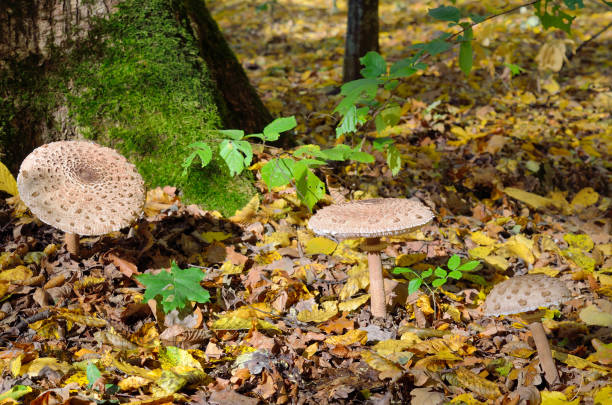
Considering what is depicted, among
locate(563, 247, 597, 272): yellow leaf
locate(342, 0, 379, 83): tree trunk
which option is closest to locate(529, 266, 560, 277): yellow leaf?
locate(563, 247, 597, 272): yellow leaf

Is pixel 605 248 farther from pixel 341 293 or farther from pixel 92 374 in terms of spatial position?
pixel 92 374

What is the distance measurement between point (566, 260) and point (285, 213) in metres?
2.42

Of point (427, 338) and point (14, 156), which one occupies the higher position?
point (14, 156)

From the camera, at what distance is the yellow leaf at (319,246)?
4.11 meters

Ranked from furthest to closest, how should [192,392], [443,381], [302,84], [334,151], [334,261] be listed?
[302,84] → [334,261] → [334,151] → [443,381] → [192,392]

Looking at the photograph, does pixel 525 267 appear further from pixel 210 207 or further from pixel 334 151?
pixel 210 207

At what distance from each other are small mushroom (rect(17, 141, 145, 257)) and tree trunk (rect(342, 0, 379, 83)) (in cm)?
441

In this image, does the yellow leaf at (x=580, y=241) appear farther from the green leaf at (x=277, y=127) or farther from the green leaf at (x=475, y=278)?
the green leaf at (x=277, y=127)

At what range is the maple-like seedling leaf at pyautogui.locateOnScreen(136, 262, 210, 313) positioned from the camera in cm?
295

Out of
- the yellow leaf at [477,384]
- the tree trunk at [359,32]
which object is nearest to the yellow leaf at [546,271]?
the yellow leaf at [477,384]

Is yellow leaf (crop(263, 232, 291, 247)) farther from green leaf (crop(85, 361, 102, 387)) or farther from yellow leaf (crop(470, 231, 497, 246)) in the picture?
green leaf (crop(85, 361, 102, 387))

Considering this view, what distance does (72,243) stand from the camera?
3.62m

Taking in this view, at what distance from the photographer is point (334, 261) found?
407 centimetres

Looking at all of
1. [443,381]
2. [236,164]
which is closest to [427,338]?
[443,381]
